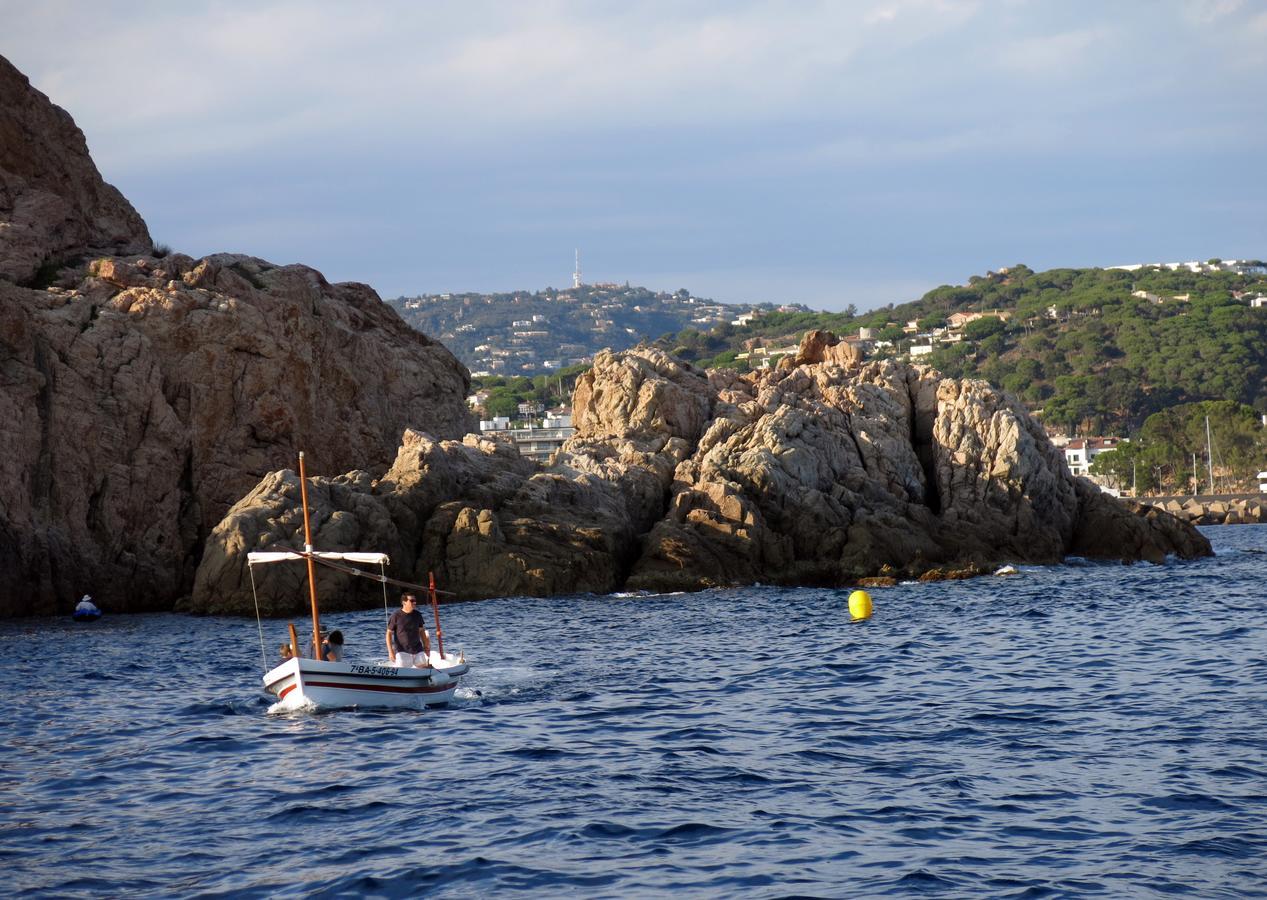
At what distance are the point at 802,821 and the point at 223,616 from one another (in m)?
29.7

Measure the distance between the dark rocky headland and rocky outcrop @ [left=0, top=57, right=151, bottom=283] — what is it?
0.36ft

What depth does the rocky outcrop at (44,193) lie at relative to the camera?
50.2 metres

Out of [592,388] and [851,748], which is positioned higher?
[592,388]

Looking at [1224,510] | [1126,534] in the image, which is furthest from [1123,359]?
[1126,534]

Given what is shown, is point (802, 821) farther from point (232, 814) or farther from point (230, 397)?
point (230, 397)

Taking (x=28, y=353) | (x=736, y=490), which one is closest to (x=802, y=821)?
(x=736, y=490)

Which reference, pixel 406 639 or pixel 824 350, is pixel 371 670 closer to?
pixel 406 639

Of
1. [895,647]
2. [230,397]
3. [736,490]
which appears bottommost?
[895,647]

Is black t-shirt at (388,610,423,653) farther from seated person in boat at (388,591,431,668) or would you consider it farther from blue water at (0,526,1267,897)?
blue water at (0,526,1267,897)

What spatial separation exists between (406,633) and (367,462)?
31.8 metres

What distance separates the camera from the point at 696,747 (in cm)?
1875

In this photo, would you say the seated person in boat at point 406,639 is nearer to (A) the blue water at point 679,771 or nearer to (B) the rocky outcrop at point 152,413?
(A) the blue water at point 679,771

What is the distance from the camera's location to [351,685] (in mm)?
22703

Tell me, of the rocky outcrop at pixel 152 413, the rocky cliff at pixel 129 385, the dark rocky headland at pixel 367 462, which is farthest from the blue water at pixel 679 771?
the rocky cliff at pixel 129 385
